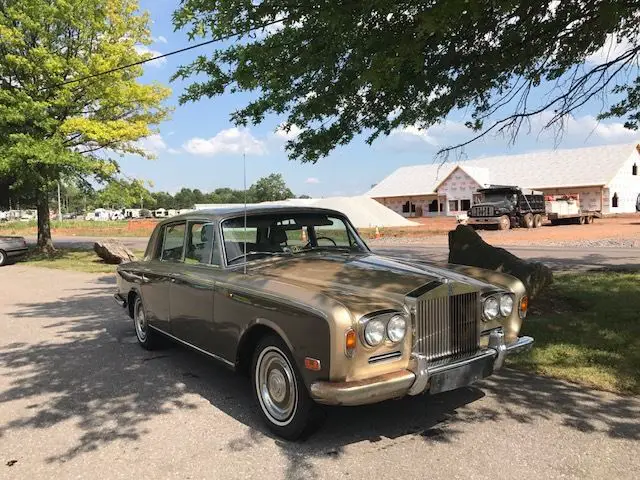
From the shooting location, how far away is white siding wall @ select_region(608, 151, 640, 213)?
45.3 meters

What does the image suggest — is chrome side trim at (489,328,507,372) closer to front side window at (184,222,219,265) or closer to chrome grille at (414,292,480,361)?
chrome grille at (414,292,480,361)

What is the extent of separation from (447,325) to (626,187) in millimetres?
50284

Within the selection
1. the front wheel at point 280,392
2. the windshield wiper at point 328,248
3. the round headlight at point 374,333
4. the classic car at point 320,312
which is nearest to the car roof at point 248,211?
the classic car at point 320,312

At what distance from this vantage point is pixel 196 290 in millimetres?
A: 4914

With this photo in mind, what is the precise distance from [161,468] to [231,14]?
15.5 ft

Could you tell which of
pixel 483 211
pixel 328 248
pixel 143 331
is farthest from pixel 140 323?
pixel 483 211

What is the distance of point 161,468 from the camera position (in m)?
3.47

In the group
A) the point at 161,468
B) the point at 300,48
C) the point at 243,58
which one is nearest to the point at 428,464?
the point at 161,468

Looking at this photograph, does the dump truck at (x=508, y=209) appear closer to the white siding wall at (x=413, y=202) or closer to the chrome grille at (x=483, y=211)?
the chrome grille at (x=483, y=211)

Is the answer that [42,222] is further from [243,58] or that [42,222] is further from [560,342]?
[560,342]

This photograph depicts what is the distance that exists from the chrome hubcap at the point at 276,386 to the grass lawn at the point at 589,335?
2.75 m

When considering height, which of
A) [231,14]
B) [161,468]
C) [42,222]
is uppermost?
[231,14]

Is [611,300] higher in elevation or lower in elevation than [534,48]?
lower

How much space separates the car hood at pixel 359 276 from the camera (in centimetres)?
367
